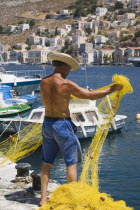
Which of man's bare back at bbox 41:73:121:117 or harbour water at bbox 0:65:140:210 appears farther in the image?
harbour water at bbox 0:65:140:210

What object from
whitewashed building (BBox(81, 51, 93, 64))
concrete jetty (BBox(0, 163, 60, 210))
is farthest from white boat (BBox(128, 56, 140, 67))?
concrete jetty (BBox(0, 163, 60, 210))

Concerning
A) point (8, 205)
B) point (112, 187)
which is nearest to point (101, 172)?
point (112, 187)

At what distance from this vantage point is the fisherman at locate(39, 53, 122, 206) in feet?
19.4

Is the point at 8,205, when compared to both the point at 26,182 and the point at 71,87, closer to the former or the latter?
the point at 26,182

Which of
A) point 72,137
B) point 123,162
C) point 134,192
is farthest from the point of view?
point 123,162

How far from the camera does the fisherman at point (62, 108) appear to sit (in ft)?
19.4

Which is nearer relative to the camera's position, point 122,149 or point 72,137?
point 72,137

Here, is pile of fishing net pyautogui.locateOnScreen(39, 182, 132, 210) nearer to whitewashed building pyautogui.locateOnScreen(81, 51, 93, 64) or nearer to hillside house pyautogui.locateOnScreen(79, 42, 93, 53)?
whitewashed building pyautogui.locateOnScreen(81, 51, 93, 64)

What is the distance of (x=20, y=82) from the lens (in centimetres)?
3891

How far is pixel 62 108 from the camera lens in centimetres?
604

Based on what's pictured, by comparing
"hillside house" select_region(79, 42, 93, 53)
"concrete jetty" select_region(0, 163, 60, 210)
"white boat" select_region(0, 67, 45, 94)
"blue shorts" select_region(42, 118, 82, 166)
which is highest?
"blue shorts" select_region(42, 118, 82, 166)

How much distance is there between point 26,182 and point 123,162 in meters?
8.09

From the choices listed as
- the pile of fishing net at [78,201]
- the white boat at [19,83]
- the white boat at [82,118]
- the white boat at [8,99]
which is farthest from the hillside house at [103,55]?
the pile of fishing net at [78,201]

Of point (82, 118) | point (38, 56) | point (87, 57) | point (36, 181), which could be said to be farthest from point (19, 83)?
point (38, 56)
